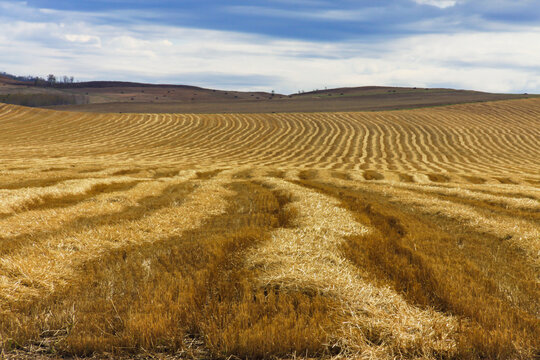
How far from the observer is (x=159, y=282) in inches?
252

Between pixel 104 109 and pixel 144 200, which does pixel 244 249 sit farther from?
pixel 104 109

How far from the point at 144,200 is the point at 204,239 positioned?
321 inches

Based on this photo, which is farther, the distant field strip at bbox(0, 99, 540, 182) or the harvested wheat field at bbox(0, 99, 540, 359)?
the distant field strip at bbox(0, 99, 540, 182)

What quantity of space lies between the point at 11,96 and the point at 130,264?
740 feet

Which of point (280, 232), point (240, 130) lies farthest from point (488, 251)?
point (240, 130)

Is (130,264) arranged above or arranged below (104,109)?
below

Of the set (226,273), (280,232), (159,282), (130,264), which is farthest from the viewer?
(280,232)

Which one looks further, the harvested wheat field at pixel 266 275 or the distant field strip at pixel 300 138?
the distant field strip at pixel 300 138

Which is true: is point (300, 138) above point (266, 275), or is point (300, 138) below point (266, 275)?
above

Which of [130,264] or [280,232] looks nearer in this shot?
[130,264]

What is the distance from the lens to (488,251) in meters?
8.84

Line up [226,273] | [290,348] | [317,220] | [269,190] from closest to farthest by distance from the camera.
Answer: [290,348]
[226,273]
[317,220]
[269,190]

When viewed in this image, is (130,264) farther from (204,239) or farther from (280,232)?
(280,232)

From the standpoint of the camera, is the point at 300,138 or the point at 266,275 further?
the point at 300,138
